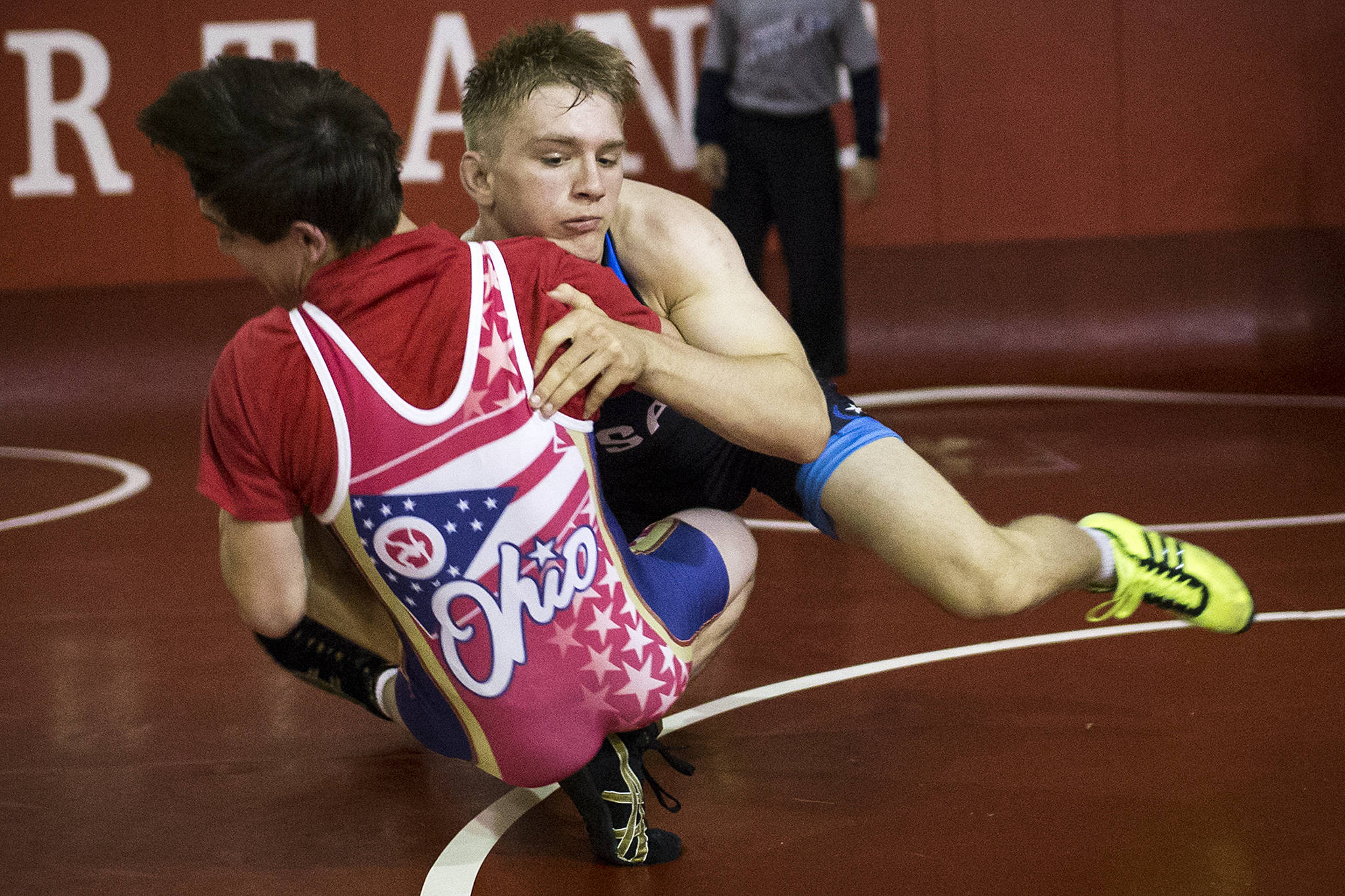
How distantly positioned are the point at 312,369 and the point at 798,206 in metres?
4.31

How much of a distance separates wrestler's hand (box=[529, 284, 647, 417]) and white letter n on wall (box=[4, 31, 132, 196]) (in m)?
5.41

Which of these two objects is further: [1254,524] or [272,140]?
[1254,524]

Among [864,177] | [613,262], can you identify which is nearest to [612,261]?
[613,262]

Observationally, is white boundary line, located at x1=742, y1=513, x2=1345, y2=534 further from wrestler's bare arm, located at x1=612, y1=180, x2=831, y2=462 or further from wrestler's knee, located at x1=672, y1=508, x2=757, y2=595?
wrestler's bare arm, located at x1=612, y1=180, x2=831, y2=462

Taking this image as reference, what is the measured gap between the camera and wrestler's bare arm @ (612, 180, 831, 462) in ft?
6.30

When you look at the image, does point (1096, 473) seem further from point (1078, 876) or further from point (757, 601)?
point (1078, 876)

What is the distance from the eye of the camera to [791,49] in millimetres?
5793

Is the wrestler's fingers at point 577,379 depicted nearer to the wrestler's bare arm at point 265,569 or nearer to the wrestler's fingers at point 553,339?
the wrestler's fingers at point 553,339

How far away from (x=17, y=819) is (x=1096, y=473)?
3.35 meters

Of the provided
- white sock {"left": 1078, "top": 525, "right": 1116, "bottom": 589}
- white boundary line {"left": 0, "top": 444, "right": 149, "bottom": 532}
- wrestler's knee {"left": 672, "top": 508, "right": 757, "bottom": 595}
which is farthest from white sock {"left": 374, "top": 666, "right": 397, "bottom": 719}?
white boundary line {"left": 0, "top": 444, "right": 149, "bottom": 532}

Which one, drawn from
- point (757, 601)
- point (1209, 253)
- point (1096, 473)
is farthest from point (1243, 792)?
point (1209, 253)

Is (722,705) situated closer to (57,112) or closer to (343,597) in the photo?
(343,597)

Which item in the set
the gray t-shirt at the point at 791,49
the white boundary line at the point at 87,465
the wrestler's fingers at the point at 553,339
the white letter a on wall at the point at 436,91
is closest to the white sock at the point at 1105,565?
the wrestler's fingers at the point at 553,339

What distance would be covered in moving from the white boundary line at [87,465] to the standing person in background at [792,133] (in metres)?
2.41
